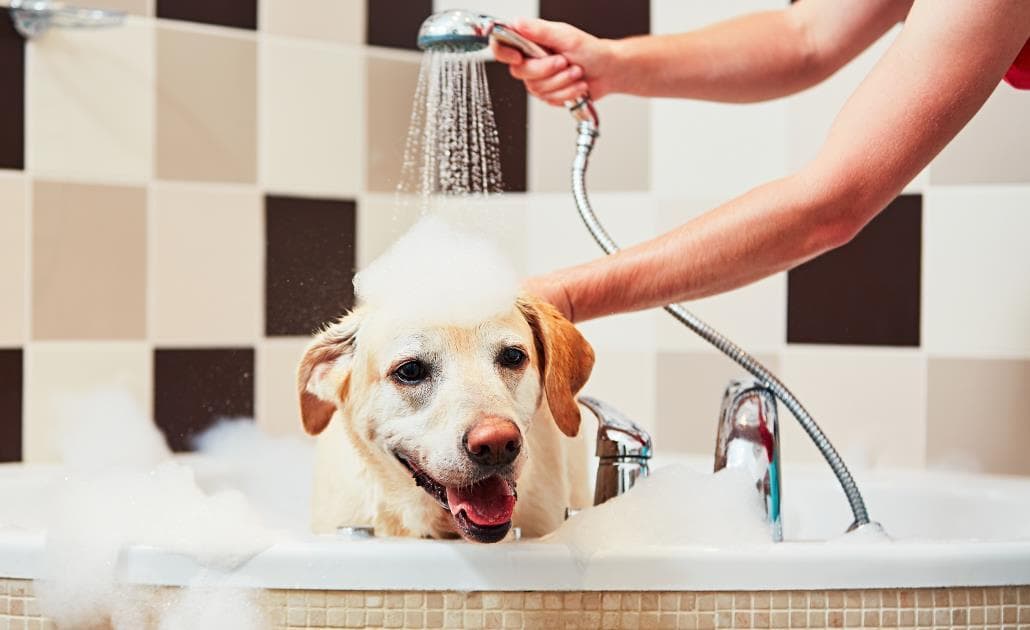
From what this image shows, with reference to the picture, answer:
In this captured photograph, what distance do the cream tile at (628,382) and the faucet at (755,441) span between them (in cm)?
89

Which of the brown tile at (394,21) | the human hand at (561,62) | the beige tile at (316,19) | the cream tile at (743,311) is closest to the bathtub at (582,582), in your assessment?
the human hand at (561,62)

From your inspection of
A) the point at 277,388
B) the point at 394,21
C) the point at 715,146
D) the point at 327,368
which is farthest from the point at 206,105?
the point at 327,368

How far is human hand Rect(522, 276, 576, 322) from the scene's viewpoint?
4.17 feet

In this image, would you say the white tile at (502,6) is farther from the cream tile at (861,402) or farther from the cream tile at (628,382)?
the cream tile at (861,402)

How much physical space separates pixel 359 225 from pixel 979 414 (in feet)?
4.10

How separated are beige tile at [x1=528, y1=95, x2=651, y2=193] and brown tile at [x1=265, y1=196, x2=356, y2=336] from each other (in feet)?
1.35

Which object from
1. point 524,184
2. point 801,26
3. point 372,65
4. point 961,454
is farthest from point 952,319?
point 372,65

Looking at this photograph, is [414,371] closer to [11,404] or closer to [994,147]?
[11,404]

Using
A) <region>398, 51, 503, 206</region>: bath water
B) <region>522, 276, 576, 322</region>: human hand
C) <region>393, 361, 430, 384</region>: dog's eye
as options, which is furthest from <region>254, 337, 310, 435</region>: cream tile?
<region>393, 361, 430, 384</region>: dog's eye

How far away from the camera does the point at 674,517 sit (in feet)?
3.84

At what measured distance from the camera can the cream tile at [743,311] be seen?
2137 mm

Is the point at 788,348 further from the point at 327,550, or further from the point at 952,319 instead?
the point at 327,550

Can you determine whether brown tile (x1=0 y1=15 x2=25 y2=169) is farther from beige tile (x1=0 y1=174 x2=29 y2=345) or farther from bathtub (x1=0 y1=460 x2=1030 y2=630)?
bathtub (x1=0 y1=460 x2=1030 y2=630)

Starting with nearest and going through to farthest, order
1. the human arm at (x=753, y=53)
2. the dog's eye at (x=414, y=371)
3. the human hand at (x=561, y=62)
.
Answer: the dog's eye at (x=414, y=371), the human hand at (x=561, y=62), the human arm at (x=753, y=53)
